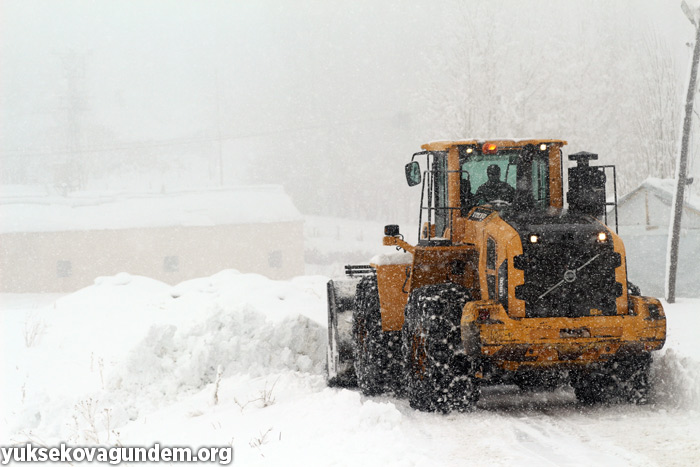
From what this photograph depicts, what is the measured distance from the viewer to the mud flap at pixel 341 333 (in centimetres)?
962

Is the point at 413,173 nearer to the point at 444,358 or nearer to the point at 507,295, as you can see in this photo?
the point at 507,295

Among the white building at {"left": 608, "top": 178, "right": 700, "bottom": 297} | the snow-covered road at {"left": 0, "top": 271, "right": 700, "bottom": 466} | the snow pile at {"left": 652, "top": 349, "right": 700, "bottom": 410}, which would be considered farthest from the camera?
the white building at {"left": 608, "top": 178, "right": 700, "bottom": 297}

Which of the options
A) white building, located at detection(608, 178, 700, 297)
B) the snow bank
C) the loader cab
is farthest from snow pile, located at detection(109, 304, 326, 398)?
white building, located at detection(608, 178, 700, 297)

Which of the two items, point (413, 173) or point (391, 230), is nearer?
point (413, 173)

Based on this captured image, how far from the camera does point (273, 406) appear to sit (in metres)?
8.09

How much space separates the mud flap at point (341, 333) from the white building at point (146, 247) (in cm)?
3270

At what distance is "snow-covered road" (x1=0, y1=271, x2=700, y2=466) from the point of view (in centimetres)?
627

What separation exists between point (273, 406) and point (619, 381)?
3.43 metres

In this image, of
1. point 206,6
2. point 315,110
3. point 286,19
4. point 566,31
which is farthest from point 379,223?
point 206,6

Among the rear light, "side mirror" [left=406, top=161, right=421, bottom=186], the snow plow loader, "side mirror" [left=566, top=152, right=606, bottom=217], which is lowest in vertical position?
the snow plow loader

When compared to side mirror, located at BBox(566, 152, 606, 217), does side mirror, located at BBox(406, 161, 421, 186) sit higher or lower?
higher

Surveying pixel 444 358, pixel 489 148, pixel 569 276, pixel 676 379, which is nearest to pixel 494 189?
pixel 489 148

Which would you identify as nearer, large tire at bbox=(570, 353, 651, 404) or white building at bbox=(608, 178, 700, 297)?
large tire at bbox=(570, 353, 651, 404)

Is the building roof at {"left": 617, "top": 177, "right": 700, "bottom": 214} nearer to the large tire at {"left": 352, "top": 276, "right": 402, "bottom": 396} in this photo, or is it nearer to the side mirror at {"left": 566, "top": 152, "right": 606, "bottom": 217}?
the side mirror at {"left": 566, "top": 152, "right": 606, "bottom": 217}
